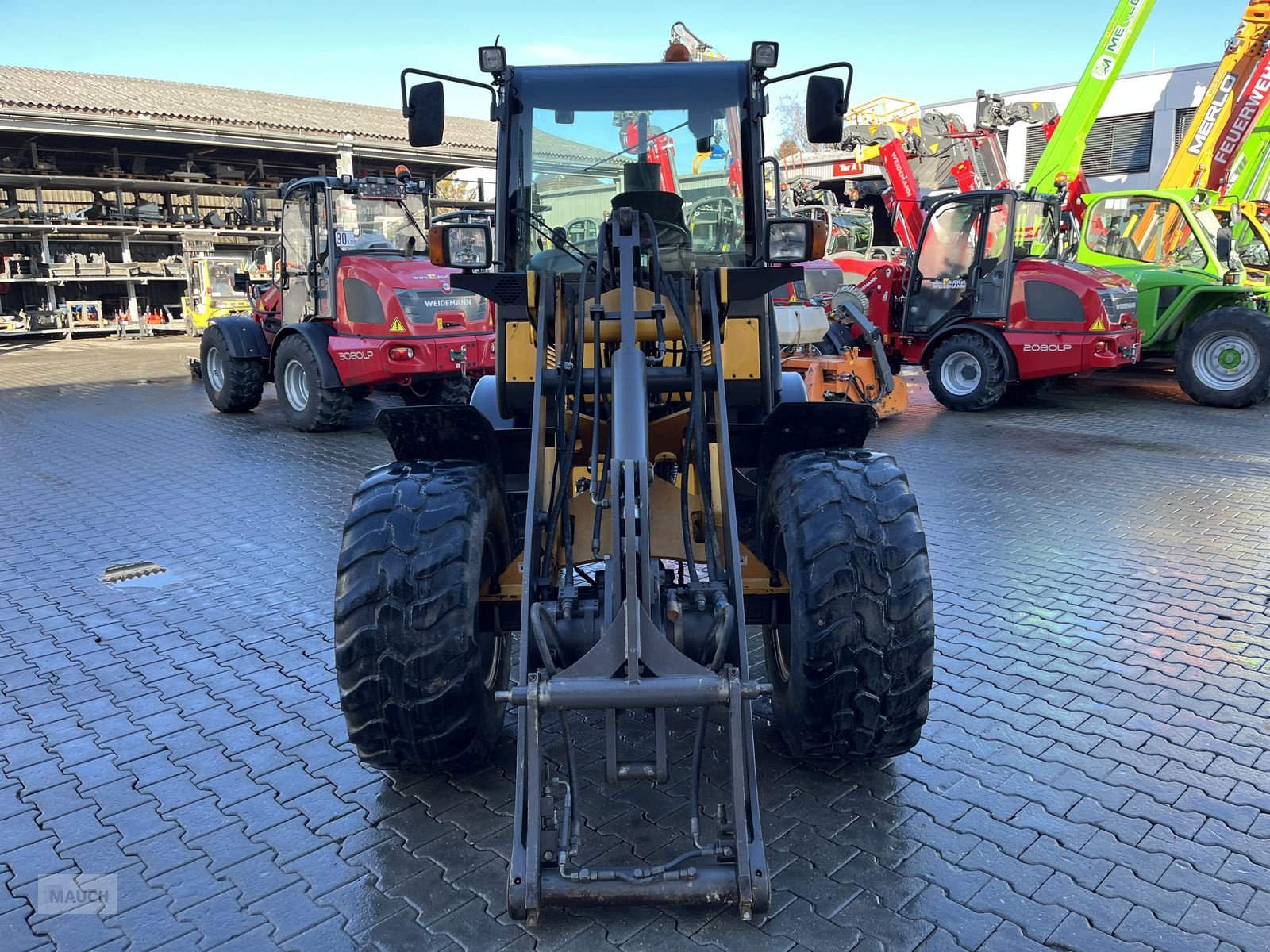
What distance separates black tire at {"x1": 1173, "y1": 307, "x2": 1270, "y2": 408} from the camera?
11.0 meters

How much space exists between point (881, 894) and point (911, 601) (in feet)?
2.87

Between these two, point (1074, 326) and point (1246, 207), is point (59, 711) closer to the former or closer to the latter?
point (1074, 326)

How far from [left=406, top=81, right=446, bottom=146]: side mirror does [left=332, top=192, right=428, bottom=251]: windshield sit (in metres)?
6.19

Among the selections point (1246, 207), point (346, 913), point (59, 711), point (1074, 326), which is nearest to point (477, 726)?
point (346, 913)

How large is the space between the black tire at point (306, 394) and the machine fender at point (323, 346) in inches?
1.6

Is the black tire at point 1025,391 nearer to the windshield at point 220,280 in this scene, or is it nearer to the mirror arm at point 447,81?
the mirror arm at point 447,81

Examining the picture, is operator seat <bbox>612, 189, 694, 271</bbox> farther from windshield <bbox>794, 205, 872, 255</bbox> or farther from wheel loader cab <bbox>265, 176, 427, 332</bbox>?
windshield <bbox>794, 205, 872, 255</bbox>

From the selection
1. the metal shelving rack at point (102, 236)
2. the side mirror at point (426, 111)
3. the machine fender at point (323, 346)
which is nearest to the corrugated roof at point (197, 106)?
the metal shelving rack at point (102, 236)

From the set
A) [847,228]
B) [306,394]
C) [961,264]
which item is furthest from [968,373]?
[847,228]

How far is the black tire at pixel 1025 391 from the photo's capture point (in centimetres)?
1183

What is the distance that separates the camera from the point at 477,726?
330cm

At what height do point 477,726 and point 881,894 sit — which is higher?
point 477,726

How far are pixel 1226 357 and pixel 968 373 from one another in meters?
2.98

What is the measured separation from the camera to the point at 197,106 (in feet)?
84.0
